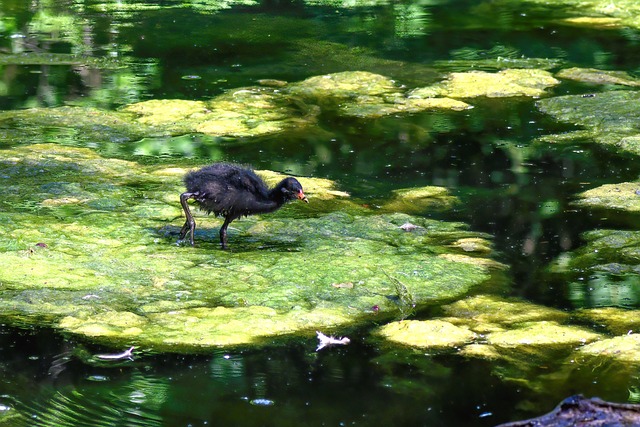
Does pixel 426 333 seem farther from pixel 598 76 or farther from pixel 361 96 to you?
pixel 598 76

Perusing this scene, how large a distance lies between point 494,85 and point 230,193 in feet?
16.5

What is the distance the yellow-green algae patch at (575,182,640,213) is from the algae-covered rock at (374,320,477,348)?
248 cm

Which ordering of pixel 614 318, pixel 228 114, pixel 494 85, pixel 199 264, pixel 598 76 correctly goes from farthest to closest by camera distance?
1. pixel 598 76
2. pixel 494 85
3. pixel 228 114
4. pixel 199 264
5. pixel 614 318

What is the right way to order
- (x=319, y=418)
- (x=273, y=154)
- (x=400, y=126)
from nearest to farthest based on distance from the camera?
(x=319, y=418), (x=273, y=154), (x=400, y=126)

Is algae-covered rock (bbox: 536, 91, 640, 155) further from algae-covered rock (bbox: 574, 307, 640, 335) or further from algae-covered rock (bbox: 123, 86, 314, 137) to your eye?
algae-covered rock (bbox: 574, 307, 640, 335)

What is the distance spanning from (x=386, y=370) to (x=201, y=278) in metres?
1.44

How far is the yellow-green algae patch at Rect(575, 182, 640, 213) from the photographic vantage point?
719cm

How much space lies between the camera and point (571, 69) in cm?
1122

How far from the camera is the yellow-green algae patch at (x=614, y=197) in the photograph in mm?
7191

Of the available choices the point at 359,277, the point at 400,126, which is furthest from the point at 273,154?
the point at 359,277

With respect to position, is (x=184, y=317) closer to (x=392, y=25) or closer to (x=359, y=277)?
(x=359, y=277)

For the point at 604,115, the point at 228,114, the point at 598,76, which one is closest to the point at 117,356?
the point at 228,114

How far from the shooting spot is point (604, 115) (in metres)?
9.48

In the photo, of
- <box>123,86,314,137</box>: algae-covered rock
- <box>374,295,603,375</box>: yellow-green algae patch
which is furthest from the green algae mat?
<box>123,86,314,137</box>: algae-covered rock
